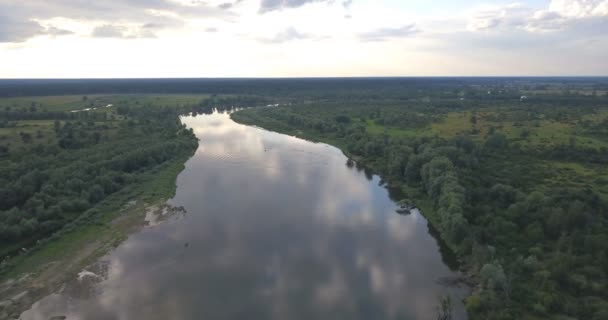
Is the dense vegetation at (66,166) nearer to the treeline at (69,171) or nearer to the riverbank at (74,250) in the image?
the treeline at (69,171)

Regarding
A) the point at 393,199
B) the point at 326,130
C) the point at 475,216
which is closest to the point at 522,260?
the point at 475,216

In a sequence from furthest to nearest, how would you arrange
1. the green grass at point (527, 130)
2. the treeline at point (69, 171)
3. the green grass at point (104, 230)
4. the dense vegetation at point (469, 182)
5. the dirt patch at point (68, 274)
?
the green grass at point (527, 130) < the treeline at point (69, 171) < the green grass at point (104, 230) < the dense vegetation at point (469, 182) < the dirt patch at point (68, 274)

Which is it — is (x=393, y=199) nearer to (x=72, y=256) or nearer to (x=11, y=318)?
(x=72, y=256)

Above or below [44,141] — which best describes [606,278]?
below

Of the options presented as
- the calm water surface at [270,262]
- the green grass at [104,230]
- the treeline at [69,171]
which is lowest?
the calm water surface at [270,262]

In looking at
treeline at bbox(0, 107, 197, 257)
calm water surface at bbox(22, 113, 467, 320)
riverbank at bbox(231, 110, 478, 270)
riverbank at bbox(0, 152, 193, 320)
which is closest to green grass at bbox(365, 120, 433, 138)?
riverbank at bbox(231, 110, 478, 270)

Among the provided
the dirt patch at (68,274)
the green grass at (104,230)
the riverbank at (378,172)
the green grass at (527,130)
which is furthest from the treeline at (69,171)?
the green grass at (527,130)
